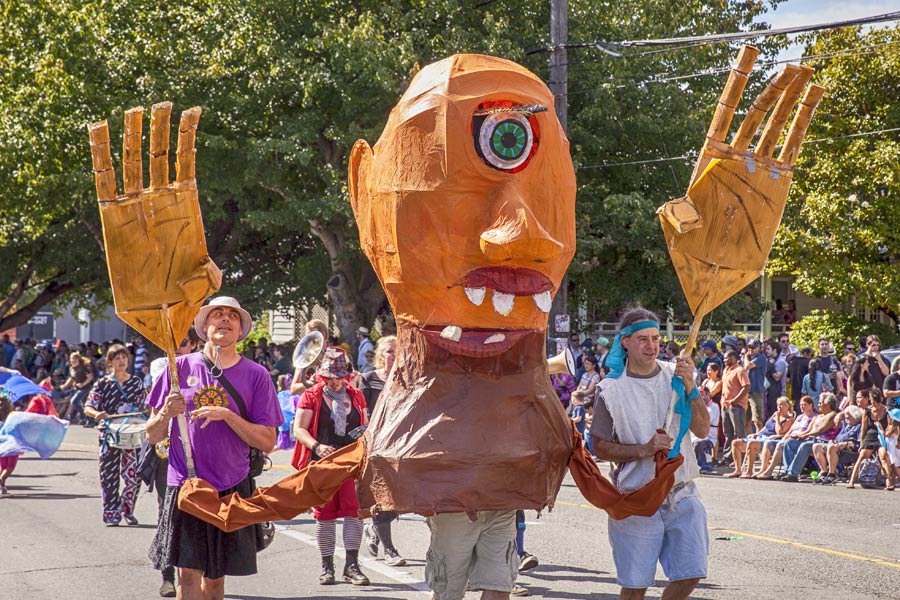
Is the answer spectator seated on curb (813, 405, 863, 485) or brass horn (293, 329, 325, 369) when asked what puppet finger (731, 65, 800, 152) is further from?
spectator seated on curb (813, 405, 863, 485)

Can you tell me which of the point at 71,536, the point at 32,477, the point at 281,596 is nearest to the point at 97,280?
the point at 32,477

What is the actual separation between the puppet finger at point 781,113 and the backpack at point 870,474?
875 cm

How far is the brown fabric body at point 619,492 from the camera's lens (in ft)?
17.0

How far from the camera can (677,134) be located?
21.1 metres

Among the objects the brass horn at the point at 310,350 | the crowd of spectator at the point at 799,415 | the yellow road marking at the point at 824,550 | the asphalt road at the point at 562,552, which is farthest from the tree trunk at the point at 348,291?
the yellow road marking at the point at 824,550

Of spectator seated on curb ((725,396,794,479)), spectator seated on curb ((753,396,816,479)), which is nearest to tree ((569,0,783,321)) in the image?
spectator seated on curb ((725,396,794,479))

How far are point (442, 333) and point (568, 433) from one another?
2.46 feet

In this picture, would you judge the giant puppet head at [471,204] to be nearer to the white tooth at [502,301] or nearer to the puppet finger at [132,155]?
the white tooth at [502,301]

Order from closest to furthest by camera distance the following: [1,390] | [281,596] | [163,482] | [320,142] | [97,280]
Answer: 1. [281,596]
2. [163,482]
3. [1,390]
4. [320,142]
5. [97,280]

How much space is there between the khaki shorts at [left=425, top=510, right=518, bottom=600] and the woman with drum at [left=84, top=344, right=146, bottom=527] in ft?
18.7

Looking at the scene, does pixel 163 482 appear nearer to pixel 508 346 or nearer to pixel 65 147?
pixel 508 346

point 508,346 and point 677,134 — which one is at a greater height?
point 677,134

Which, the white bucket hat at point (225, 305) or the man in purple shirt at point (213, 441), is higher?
the white bucket hat at point (225, 305)

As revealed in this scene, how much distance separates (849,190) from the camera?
2466 centimetres
